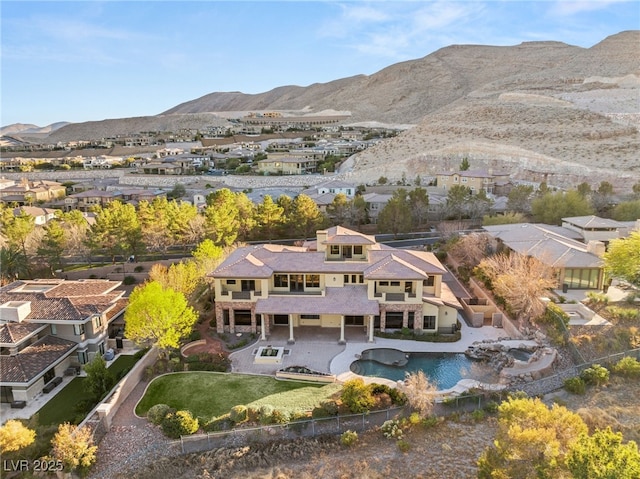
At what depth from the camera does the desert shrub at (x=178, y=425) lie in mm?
19922

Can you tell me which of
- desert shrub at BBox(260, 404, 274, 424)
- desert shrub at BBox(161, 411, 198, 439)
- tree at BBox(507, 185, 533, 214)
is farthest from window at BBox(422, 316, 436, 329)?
tree at BBox(507, 185, 533, 214)

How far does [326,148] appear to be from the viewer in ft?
355

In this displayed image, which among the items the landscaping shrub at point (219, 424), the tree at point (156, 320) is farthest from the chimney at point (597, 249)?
the tree at point (156, 320)

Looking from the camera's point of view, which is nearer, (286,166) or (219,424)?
(219,424)

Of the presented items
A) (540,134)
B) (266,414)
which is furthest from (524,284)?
(540,134)

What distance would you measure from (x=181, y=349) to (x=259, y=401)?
7427 mm

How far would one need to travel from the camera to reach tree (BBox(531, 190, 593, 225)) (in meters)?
48.0

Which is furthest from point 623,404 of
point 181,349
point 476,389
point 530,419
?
point 181,349

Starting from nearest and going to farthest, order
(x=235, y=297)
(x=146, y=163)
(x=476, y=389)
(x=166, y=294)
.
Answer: (x=476, y=389) < (x=166, y=294) < (x=235, y=297) < (x=146, y=163)

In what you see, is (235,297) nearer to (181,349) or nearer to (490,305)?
(181,349)

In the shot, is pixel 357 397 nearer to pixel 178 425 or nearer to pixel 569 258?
pixel 178 425

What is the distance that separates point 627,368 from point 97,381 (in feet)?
87.4

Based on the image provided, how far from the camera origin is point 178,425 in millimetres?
19938

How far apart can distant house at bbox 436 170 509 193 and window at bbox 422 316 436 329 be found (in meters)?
41.4
